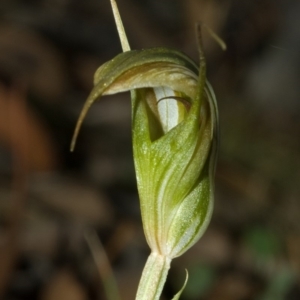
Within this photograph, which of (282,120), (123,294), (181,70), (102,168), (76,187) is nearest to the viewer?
(181,70)

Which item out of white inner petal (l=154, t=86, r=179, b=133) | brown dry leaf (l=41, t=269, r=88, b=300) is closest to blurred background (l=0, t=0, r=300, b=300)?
brown dry leaf (l=41, t=269, r=88, b=300)

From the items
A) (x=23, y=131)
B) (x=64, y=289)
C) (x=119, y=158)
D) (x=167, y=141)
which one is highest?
(x=167, y=141)

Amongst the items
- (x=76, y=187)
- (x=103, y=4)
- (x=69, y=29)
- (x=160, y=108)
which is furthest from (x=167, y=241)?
(x=103, y=4)

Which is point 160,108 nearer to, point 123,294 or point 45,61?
point 123,294

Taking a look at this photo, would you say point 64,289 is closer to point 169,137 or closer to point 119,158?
point 119,158

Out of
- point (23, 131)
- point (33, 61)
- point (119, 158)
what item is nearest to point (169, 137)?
point (23, 131)

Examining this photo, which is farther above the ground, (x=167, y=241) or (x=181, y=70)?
(x=181, y=70)
